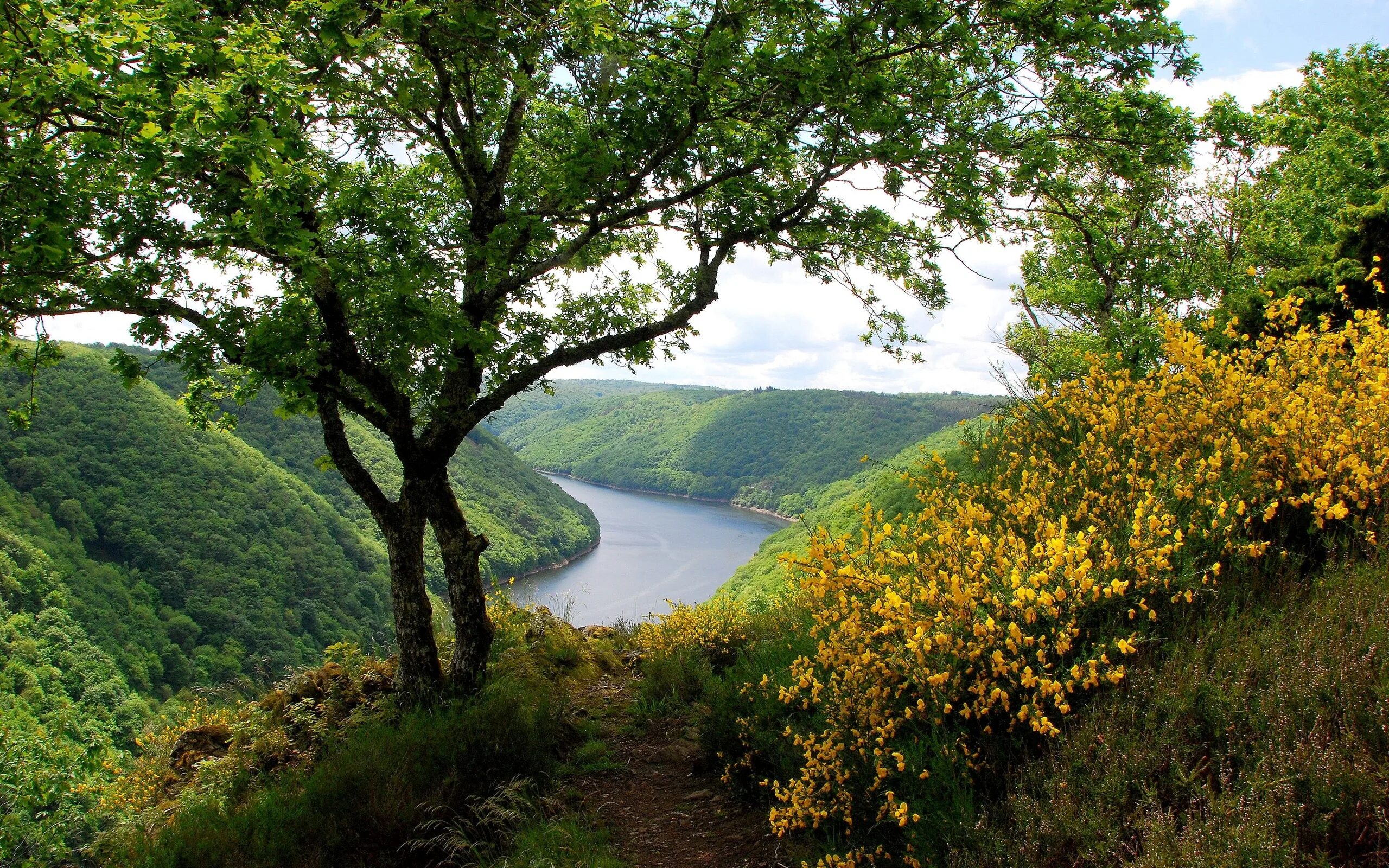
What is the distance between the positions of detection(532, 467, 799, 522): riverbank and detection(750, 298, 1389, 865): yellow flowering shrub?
9926 cm

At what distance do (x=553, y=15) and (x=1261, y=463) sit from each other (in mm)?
4227

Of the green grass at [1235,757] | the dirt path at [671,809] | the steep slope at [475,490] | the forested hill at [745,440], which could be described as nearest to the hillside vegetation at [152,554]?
the steep slope at [475,490]

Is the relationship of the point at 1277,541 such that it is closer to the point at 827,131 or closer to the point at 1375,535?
the point at 1375,535

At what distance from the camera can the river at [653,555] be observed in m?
61.2

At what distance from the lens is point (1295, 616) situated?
2.49m

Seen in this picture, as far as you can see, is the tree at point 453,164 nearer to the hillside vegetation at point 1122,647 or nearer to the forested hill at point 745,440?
the hillside vegetation at point 1122,647

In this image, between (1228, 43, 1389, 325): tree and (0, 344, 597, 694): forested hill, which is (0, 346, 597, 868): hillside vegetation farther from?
(1228, 43, 1389, 325): tree

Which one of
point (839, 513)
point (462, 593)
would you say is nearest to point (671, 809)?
point (462, 593)

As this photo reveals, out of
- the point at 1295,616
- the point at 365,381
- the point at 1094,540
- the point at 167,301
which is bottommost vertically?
the point at 1295,616

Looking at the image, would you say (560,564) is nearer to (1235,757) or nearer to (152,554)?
(152,554)

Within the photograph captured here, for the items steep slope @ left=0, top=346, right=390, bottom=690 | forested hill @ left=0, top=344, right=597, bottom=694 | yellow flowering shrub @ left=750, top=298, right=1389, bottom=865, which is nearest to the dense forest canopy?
yellow flowering shrub @ left=750, top=298, right=1389, bottom=865

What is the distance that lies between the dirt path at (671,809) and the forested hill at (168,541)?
45.2 meters

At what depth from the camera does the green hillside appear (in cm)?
651

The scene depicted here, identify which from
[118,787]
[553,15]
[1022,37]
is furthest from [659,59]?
[118,787]
